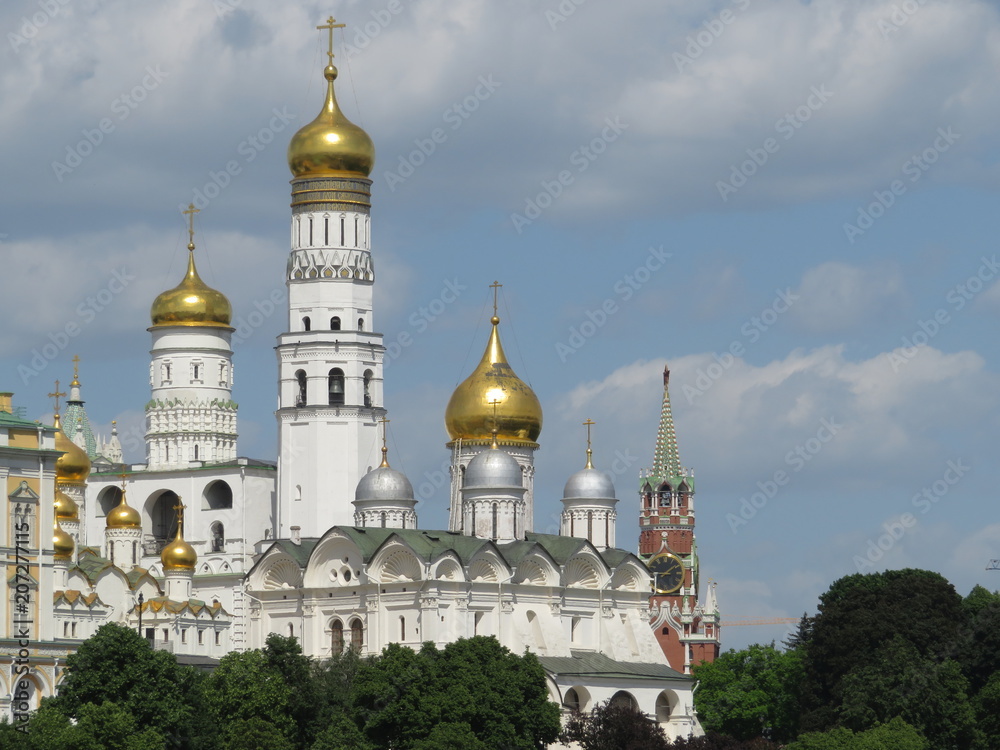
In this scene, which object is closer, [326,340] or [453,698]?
[453,698]

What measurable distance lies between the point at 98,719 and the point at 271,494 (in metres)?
33.6

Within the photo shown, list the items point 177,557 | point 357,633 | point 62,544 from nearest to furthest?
point 357,633
point 62,544
point 177,557

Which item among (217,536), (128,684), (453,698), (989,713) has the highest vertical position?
(217,536)

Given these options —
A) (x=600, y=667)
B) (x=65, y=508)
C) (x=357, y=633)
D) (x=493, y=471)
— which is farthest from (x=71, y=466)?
(x=600, y=667)

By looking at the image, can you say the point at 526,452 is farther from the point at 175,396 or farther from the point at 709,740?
the point at 709,740

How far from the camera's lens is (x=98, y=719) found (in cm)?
5641

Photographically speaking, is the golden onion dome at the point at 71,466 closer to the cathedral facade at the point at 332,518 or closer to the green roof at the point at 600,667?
the cathedral facade at the point at 332,518

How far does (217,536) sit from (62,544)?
11.1 metres

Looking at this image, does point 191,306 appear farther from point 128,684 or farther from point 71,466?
point 128,684

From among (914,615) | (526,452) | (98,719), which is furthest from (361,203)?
(98,719)

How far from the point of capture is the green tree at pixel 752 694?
89.6 m

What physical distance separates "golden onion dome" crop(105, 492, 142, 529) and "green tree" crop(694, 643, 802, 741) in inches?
800

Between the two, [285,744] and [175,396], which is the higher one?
[175,396]

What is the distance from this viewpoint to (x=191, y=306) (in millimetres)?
91125
